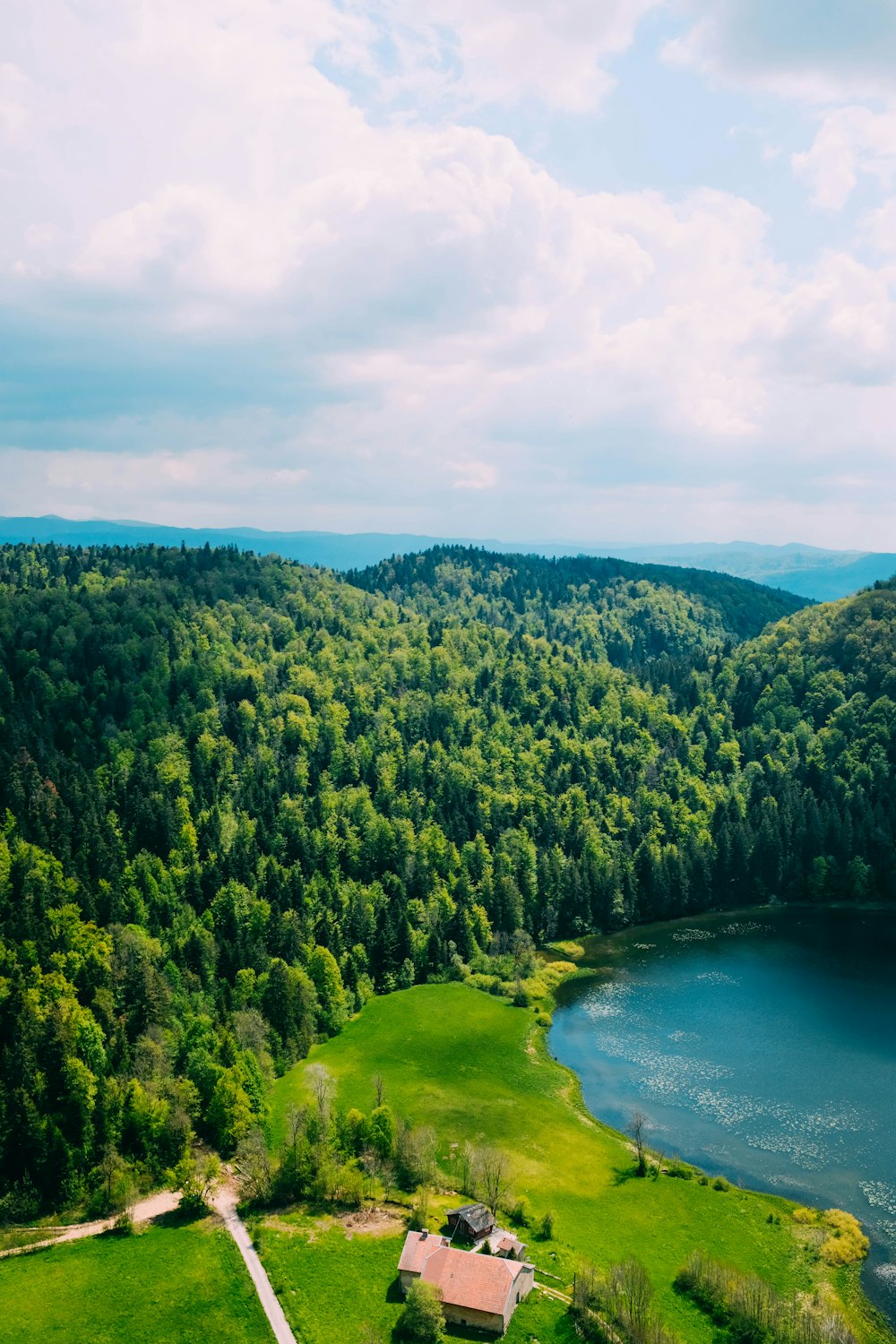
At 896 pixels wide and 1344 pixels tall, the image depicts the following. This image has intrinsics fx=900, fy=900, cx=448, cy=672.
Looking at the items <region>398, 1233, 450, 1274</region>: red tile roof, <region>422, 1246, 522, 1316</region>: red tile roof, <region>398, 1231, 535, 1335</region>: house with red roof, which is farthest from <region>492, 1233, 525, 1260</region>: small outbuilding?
<region>422, 1246, 522, 1316</region>: red tile roof

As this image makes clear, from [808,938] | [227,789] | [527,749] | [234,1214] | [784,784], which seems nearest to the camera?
[234,1214]

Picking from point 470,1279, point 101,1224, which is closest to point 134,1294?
point 101,1224

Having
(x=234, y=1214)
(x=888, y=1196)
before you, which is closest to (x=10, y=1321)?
(x=234, y=1214)

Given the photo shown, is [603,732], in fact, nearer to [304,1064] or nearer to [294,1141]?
[304,1064]

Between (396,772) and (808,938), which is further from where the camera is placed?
(396,772)

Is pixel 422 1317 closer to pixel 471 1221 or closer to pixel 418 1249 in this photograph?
pixel 418 1249

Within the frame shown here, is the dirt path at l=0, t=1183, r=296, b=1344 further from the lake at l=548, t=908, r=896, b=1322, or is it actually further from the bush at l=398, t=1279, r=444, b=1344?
the lake at l=548, t=908, r=896, b=1322

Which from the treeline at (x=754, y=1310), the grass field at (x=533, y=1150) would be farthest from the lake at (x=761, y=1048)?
the treeline at (x=754, y=1310)

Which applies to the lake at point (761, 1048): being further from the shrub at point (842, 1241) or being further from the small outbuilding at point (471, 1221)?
the small outbuilding at point (471, 1221)
